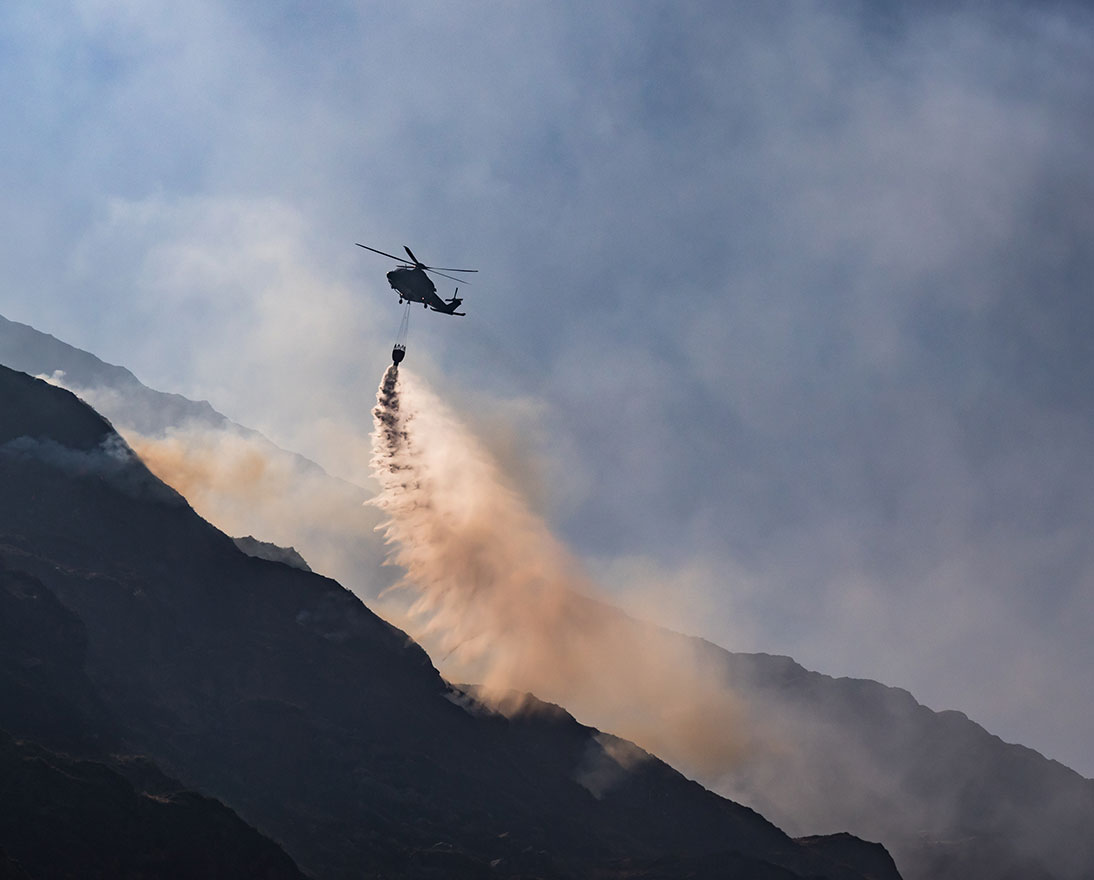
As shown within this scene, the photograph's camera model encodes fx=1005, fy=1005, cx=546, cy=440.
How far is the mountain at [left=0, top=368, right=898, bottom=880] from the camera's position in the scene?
475ft

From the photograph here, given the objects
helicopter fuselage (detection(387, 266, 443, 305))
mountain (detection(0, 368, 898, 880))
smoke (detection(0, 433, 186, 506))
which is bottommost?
mountain (detection(0, 368, 898, 880))

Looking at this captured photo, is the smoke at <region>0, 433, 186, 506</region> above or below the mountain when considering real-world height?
above

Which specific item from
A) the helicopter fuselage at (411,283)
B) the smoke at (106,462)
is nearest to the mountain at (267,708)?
the smoke at (106,462)

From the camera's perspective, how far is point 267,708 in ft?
544

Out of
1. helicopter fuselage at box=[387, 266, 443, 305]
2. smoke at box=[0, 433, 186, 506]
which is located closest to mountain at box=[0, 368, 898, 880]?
smoke at box=[0, 433, 186, 506]

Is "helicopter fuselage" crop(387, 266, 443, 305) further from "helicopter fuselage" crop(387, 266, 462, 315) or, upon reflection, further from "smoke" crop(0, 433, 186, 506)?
"smoke" crop(0, 433, 186, 506)

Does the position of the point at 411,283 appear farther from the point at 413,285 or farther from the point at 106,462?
the point at 106,462

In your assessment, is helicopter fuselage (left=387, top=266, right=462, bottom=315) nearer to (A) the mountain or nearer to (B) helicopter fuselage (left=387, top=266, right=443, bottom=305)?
(B) helicopter fuselage (left=387, top=266, right=443, bottom=305)

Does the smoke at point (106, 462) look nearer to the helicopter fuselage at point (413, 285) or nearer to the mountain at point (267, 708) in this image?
the mountain at point (267, 708)

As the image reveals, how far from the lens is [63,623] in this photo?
149875 millimetres

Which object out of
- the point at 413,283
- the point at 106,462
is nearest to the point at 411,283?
the point at 413,283

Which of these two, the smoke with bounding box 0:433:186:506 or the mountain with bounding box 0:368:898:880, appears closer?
the mountain with bounding box 0:368:898:880

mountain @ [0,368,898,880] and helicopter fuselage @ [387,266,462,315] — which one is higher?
helicopter fuselage @ [387,266,462,315]

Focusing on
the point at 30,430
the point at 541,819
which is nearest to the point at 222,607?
the point at 30,430
